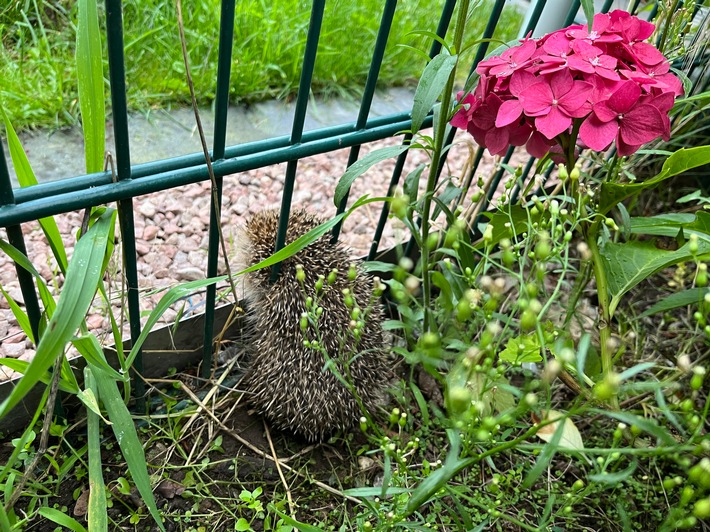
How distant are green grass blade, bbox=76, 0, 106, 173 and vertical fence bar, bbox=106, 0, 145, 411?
3 cm

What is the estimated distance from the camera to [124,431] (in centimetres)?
131

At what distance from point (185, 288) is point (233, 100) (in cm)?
162

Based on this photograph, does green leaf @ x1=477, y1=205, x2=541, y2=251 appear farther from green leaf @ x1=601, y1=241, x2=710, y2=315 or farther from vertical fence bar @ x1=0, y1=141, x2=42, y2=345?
vertical fence bar @ x1=0, y1=141, x2=42, y2=345

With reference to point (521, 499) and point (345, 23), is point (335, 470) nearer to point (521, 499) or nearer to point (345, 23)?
point (521, 499)

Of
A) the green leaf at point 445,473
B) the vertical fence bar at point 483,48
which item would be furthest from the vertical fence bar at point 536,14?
the green leaf at point 445,473

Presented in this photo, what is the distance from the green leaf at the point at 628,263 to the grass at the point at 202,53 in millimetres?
1075

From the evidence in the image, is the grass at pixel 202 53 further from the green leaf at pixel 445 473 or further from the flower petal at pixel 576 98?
the green leaf at pixel 445 473

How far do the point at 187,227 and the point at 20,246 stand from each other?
3.70ft

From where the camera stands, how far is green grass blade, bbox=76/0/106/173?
46.4 inches

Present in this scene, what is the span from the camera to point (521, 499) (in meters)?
1.72

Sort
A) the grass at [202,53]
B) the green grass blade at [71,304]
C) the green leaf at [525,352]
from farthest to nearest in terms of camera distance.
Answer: the grass at [202,53] < the green leaf at [525,352] < the green grass blade at [71,304]

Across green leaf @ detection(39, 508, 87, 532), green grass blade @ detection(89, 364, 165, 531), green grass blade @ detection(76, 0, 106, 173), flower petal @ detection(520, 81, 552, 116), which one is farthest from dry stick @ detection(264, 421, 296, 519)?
flower petal @ detection(520, 81, 552, 116)

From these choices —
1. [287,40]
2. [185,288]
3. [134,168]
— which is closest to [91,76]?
[134,168]

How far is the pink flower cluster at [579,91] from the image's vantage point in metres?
1.25
